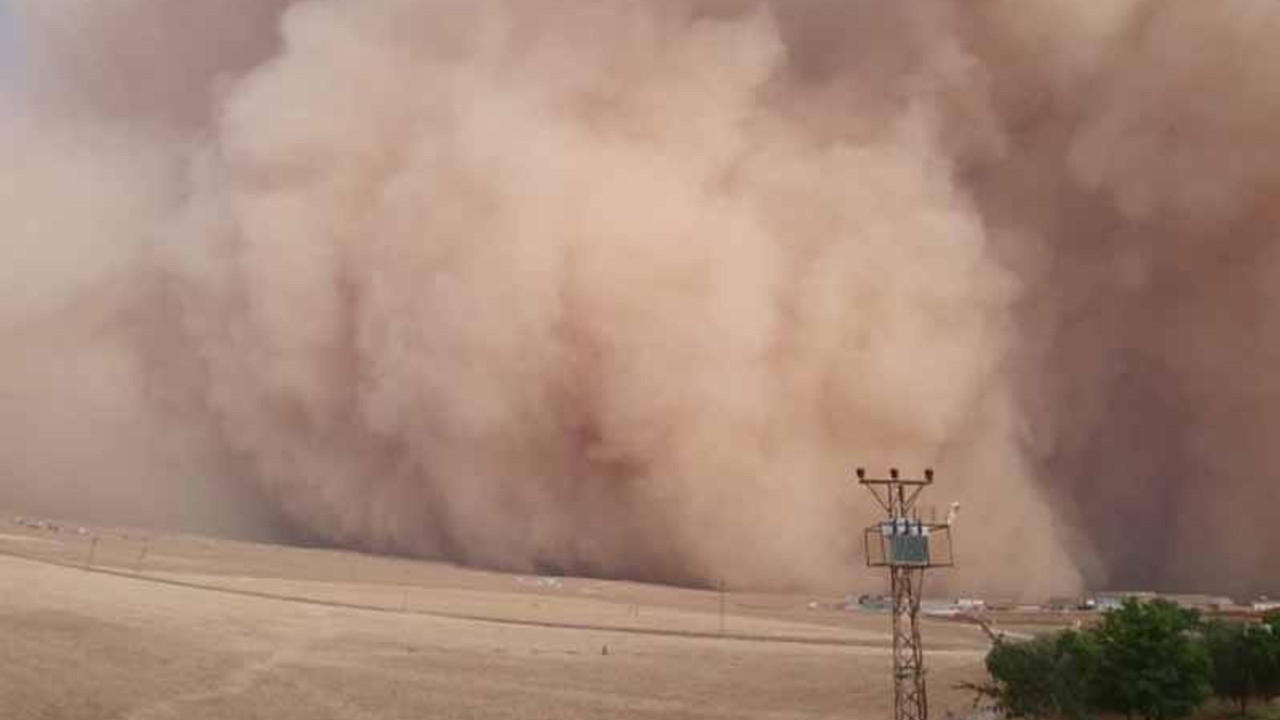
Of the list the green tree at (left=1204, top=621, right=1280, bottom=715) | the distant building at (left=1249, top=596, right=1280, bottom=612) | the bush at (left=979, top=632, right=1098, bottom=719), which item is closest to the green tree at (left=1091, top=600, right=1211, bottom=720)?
the bush at (left=979, top=632, right=1098, bottom=719)

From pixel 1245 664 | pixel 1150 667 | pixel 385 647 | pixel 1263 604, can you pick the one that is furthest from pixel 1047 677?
pixel 1263 604

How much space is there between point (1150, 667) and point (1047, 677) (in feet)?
3.46

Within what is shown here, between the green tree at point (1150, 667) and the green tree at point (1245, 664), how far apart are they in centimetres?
85

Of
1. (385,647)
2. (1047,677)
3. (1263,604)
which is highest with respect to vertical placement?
(1263,604)

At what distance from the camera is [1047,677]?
12492 millimetres

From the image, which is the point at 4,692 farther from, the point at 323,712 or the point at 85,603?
the point at 85,603

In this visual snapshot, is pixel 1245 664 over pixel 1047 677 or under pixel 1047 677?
over

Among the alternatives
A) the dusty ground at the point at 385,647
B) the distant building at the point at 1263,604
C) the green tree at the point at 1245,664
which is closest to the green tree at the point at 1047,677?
the dusty ground at the point at 385,647

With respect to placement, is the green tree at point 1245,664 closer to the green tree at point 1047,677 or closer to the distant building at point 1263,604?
the green tree at point 1047,677

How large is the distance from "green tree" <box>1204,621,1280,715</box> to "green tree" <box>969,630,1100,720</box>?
4.82ft

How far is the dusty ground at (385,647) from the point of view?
11.4 metres

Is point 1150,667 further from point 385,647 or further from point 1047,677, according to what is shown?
point 385,647

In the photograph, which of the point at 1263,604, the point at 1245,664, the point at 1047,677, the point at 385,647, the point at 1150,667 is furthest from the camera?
the point at 1263,604

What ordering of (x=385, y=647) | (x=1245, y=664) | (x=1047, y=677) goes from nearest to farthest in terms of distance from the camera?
(x=1047, y=677) < (x=1245, y=664) < (x=385, y=647)
